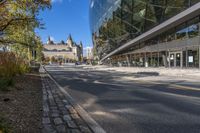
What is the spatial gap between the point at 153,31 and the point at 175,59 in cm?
664

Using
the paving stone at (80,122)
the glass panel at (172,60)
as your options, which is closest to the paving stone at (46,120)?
the paving stone at (80,122)

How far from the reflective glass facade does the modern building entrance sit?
2.15 meters

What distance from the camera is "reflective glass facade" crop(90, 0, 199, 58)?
128 feet

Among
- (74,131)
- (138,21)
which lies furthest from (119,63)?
(74,131)

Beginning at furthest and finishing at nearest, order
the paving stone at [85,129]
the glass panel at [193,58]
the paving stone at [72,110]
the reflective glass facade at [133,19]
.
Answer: the reflective glass facade at [133,19] → the glass panel at [193,58] → the paving stone at [72,110] → the paving stone at [85,129]

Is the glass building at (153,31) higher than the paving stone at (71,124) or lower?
higher

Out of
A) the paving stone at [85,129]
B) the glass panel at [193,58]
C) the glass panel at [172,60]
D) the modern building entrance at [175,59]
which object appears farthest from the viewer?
the glass panel at [172,60]

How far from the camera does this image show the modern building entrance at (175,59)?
39344 mm

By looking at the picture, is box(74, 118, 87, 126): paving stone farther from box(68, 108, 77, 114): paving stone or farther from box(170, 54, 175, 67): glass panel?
box(170, 54, 175, 67): glass panel

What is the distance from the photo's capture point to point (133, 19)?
61.1 m

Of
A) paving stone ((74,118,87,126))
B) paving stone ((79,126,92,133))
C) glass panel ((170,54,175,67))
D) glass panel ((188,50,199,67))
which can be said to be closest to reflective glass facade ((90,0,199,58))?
glass panel ((188,50,199,67))

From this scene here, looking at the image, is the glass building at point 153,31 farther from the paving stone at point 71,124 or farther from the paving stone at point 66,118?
the paving stone at point 71,124

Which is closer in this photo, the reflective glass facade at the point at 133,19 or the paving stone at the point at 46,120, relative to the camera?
the paving stone at the point at 46,120

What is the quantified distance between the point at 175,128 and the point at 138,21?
52.5 metres
